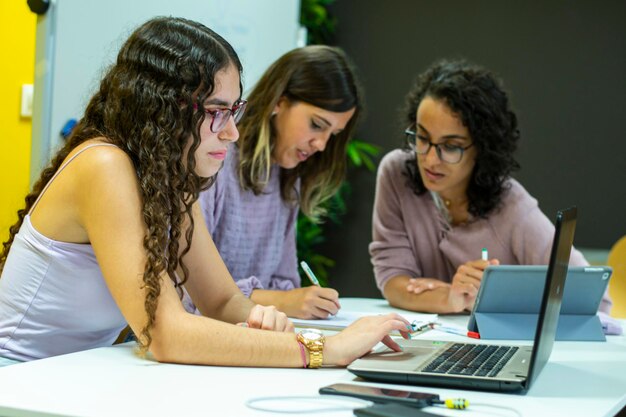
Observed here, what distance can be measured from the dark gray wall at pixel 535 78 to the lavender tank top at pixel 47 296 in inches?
113

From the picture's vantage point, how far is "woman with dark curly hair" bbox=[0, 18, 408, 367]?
1394mm

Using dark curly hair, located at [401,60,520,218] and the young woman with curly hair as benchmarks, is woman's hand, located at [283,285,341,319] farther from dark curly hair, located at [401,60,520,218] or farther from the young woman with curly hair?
dark curly hair, located at [401,60,520,218]

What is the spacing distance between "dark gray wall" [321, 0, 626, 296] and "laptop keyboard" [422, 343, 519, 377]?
9.08ft

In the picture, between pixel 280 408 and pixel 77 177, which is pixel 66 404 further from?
pixel 77 177

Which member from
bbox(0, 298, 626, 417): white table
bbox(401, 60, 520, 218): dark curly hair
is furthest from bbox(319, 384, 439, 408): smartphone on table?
bbox(401, 60, 520, 218): dark curly hair

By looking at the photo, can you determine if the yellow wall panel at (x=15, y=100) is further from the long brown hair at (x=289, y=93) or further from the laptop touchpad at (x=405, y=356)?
the laptop touchpad at (x=405, y=356)

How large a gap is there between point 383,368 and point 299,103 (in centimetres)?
133

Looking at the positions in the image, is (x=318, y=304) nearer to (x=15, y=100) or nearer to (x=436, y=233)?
(x=436, y=233)

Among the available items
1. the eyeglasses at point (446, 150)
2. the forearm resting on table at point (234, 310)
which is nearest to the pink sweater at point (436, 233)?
the eyeglasses at point (446, 150)

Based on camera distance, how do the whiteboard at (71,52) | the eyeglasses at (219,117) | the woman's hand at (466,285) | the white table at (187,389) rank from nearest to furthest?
1. the white table at (187,389)
2. the eyeglasses at (219,117)
3. the woman's hand at (466,285)
4. the whiteboard at (71,52)

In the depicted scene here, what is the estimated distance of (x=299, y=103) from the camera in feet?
8.16

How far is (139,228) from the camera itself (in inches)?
56.4

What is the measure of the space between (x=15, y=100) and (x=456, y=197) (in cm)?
151

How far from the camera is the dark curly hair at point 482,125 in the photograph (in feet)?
8.91
